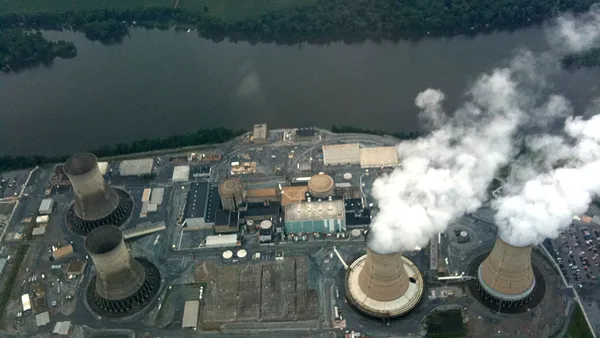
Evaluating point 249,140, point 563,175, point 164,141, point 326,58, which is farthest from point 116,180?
point 563,175

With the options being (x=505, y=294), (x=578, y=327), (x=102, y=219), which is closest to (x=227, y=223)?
(x=102, y=219)

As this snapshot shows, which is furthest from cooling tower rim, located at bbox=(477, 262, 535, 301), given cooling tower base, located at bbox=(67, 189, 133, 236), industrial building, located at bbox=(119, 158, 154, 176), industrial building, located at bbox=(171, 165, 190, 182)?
industrial building, located at bbox=(119, 158, 154, 176)

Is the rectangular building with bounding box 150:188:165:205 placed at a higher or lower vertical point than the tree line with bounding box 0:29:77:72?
lower

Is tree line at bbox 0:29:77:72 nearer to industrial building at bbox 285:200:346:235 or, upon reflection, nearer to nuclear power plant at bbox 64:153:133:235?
nuclear power plant at bbox 64:153:133:235

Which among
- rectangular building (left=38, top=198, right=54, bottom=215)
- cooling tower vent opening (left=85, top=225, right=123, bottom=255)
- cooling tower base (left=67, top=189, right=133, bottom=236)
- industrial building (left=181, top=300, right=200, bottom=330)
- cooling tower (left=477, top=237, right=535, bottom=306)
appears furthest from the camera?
rectangular building (left=38, top=198, right=54, bottom=215)

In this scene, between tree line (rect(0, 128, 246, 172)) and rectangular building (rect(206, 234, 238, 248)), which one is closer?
rectangular building (rect(206, 234, 238, 248))

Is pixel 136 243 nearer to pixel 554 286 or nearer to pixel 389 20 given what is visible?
pixel 554 286

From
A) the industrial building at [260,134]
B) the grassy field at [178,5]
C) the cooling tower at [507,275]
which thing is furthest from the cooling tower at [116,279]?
the grassy field at [178,5]
